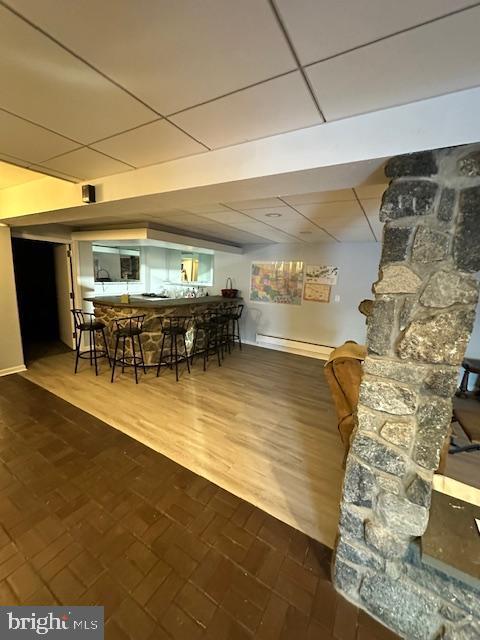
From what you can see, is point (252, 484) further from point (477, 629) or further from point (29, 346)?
point (29, 346)

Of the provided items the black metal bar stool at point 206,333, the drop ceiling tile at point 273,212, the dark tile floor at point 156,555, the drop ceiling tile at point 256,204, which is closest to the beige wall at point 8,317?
the dark tile floor at point 156,555

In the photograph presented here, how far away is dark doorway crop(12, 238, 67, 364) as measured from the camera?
223 inches

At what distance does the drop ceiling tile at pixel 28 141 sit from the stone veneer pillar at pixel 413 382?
1.80 metres

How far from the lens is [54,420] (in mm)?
2691

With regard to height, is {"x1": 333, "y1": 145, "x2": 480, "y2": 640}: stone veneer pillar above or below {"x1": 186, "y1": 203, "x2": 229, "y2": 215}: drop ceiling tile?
below

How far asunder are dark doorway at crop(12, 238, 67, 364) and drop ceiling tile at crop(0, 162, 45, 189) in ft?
A: 10.7

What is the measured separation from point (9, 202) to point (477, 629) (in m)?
4.86

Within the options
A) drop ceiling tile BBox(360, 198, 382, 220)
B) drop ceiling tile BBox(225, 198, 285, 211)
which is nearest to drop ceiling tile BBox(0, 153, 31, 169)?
drop ceiling tile BBox(225, 198, 285, 211)

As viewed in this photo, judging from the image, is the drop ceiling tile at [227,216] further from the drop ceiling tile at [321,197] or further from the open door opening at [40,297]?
the open door opening at [40,297]

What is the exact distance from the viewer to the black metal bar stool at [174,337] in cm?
389

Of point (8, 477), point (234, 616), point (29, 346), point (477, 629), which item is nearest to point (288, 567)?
point (234, 616)

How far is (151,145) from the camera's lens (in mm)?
1513

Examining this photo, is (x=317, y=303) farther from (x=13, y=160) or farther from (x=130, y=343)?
(x=13, y=160)

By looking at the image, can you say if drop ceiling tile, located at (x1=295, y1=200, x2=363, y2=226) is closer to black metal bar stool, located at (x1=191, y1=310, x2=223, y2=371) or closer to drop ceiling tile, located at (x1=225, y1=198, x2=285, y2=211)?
drop ceiling tile, located at (x1=225, y1=198, x2=285, y2=211)
